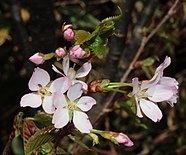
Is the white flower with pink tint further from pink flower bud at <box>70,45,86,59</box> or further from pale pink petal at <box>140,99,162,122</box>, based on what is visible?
pink flower bud at <box>70,45,86,59</box>

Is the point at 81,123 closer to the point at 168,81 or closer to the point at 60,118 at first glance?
the point at 60,118

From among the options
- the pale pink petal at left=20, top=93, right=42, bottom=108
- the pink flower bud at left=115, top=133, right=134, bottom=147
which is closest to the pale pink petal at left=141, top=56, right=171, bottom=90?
the pink flower bud at left=115, top=133, right=134, bottom=147

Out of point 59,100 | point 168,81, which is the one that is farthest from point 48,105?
point 168,81

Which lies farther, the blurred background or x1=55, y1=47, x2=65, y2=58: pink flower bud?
the blurred background

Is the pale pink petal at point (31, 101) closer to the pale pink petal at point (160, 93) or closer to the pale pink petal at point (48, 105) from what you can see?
the pale pink petal at point (48, 105)

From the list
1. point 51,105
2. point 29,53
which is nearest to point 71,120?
point 51,105

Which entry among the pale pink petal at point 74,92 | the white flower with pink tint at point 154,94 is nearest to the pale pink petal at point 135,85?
the white flower with pink tint at point 154,94

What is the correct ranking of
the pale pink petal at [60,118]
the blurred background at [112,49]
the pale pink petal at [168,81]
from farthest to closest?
the blurred background at [112,49]
the pale pink petal at [168,81]
the pale pink petal at [60,118]
